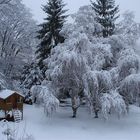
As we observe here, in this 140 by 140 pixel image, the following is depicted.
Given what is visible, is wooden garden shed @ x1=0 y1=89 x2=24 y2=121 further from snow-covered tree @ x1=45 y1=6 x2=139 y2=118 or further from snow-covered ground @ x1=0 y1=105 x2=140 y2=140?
snow-covered tree @ x1=45 y1=6 x2=139 y2=118

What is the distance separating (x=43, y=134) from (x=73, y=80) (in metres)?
4.99

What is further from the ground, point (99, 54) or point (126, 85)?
point (99, 54)

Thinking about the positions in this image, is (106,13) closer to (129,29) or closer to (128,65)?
(129,29)

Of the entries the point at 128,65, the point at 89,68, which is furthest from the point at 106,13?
the point at 89,68

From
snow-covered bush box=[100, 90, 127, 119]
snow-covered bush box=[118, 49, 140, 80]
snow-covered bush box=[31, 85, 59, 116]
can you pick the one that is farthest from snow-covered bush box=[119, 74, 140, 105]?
snow-covered bush box=[31, 85, 59, 116]

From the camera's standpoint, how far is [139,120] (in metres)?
23.7

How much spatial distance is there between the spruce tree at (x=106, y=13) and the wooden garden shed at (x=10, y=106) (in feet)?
40.4

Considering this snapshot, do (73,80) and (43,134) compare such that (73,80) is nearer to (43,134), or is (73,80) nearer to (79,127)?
(79,127)

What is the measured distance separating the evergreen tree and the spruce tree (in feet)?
14.9

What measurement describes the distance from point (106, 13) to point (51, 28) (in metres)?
7.04

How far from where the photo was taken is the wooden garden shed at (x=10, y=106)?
2242cm

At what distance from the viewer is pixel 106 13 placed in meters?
31.7

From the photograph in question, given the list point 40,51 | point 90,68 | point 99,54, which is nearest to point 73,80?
point 90,68

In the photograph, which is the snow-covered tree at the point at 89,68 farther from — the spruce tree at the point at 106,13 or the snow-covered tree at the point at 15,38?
the snow-covered tree at the point at 15,38
